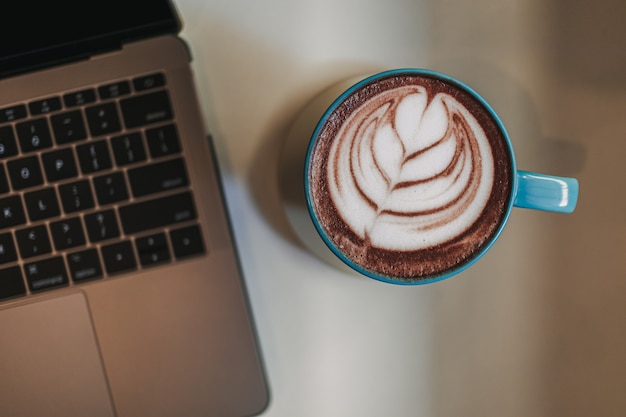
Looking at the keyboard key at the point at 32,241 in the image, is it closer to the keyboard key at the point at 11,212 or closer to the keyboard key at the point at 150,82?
the keyboard key at the point at 11,212

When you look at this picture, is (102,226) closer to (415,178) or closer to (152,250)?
(152,250)

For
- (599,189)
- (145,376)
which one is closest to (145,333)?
(145,376)

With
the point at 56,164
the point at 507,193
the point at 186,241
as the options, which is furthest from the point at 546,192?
the point at 56,164

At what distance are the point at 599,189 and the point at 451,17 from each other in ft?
0.70

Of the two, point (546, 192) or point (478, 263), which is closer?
point (546, 192)

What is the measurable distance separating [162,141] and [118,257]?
0.11m

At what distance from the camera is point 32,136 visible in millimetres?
451

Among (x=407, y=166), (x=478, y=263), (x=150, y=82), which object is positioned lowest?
(x=478, y=263)

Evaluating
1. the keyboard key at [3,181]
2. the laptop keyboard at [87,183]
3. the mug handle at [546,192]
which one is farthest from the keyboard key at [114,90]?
the mug handle at [546,192]

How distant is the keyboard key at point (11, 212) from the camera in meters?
0.45

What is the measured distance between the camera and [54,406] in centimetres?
47

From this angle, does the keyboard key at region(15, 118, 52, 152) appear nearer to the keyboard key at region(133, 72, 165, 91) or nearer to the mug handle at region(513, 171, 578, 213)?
the keyboard key at region(133, 72, 165, 91)

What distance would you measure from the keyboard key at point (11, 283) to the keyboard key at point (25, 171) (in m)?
0.07

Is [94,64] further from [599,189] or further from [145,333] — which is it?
[599,189]
